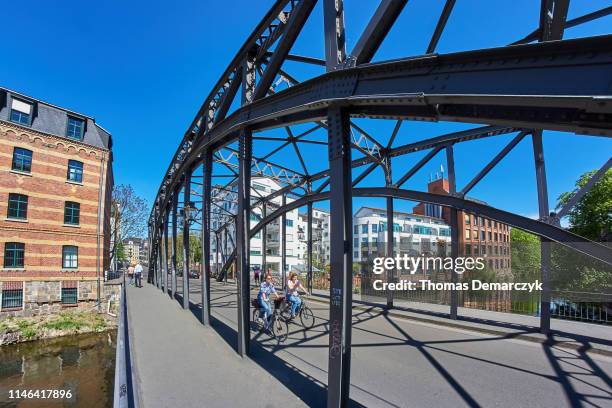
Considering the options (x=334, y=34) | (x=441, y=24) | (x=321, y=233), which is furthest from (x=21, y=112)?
(x=321, y=233)

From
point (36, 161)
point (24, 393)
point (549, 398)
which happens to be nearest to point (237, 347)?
point (549, 398)

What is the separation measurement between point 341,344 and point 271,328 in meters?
5.36

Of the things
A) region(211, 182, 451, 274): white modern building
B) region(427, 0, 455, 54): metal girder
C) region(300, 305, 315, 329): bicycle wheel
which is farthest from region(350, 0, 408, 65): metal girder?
region(211, 182, 451, 274): white modern building

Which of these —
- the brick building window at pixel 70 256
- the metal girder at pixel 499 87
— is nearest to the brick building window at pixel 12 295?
the brick building window at pixel 70 256

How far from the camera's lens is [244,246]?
6961 mm

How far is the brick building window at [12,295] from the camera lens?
20.4 m

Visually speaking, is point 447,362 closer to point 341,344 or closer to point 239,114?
point 341,344

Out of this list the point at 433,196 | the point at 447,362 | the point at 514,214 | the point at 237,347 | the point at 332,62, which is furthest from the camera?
the point at 433,196

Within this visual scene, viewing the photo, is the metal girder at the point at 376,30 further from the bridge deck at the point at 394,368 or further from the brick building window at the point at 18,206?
the brick building window at the point at 18,206

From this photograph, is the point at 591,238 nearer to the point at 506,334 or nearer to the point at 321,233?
the point at 506,334

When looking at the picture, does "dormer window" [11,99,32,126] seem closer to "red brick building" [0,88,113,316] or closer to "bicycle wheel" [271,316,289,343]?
"red brick building" [0,88,113,316]

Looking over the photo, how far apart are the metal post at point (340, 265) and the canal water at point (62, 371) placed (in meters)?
11.6

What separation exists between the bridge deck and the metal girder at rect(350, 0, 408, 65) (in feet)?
15.8

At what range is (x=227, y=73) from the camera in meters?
8.47
